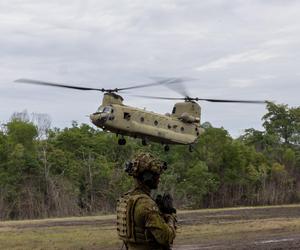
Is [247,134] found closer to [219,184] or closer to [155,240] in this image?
[219,184]

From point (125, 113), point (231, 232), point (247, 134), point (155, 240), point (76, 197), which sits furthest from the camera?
point (247, 134)

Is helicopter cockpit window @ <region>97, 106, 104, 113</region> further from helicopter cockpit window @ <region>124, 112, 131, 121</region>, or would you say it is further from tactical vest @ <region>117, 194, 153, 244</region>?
tactical vest @ <region>117, 194, 153, 244</region>

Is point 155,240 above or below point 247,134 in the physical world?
below

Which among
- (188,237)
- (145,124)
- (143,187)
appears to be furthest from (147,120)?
(143,187)

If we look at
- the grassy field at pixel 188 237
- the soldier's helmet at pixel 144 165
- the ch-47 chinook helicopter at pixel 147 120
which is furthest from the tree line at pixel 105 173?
the soldier's helmet at pixel 144 165

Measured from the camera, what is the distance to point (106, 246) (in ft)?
67.0

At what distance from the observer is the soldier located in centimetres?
543

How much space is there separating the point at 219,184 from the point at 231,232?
47.8 m

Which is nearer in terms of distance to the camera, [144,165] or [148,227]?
[148,227]

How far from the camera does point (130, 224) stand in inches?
220

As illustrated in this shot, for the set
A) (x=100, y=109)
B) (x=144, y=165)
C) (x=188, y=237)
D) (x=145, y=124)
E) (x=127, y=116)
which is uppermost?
(x=100, y=109)

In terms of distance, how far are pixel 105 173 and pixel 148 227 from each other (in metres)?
58.6

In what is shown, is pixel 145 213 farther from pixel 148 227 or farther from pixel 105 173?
pixel 105 173

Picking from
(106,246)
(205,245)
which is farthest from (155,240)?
(106,246)
